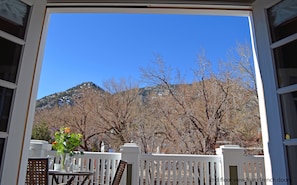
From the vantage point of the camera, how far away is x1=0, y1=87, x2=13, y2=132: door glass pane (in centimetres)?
156

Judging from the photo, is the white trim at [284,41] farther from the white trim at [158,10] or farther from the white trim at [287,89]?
the white trim at [158,10]

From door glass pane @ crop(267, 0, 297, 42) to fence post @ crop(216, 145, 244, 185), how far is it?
Result: 258cm

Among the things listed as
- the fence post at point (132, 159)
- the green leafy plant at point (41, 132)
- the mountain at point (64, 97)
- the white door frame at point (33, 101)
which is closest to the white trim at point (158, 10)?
the white door frame at point (33, 101)

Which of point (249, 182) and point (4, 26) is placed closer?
point (4, 26)

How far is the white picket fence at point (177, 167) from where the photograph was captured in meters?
3.84

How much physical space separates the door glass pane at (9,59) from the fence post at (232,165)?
11.0 ft

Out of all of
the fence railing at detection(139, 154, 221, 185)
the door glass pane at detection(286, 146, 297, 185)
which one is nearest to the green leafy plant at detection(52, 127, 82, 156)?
the fence railing at detection(139, 154, 221, 185)

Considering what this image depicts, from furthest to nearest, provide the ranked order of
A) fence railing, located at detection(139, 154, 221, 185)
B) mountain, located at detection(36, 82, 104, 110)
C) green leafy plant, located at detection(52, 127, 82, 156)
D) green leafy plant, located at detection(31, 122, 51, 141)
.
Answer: mountain, located at detection(36, 82, 104, 110) < green leafy plant, located at detection(31, 122, 51, 141) < fence railing, located at detection(139, 154, 221, 185) < green leafy plant, located at detection(52, 127, 82, 156)

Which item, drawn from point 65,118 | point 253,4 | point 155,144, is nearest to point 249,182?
point 253,4

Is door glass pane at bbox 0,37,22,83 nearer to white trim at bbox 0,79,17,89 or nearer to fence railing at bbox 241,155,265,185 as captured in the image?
white trim at bbox 0,79,17,89

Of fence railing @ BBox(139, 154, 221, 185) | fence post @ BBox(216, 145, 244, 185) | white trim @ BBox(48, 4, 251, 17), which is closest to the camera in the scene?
white trim @ BBox(48, 4, 251, 17)

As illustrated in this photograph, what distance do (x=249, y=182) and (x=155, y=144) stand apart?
4.49m

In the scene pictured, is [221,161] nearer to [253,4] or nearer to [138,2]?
[253,4]

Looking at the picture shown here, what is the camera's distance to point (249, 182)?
3826 mm
